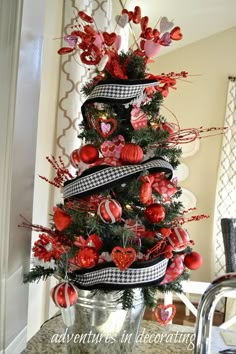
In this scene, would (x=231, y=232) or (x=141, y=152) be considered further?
(x=231, y=232)

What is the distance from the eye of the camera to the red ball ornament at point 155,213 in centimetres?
70

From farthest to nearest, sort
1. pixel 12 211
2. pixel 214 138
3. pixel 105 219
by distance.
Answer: pixel 214 138
pixel 12 211
pixel 105 219

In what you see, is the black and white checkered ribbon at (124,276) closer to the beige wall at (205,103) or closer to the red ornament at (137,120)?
the red ornament at (137,120)

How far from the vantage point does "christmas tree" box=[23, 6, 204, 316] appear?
672 millimetres

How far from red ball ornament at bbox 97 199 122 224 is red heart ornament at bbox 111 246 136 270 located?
2.3 inches

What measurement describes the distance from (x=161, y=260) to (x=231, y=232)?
1.72 metres

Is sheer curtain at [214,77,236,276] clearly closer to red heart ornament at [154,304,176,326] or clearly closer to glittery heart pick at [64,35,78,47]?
red heart ornament at [154,304,176,326]

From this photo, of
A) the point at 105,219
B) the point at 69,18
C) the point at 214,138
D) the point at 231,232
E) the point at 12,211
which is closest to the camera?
the point at 105,219

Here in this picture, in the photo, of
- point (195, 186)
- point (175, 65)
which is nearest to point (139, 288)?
point (195, 186)

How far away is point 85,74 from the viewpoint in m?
1.12

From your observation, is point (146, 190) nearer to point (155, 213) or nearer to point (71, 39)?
point (155, 213)

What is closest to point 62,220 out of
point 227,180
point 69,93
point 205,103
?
point 69,93

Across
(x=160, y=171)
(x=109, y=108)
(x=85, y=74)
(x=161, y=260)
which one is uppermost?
(x=85, y=74)

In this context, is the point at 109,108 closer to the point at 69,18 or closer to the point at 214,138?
the point at 69,18
